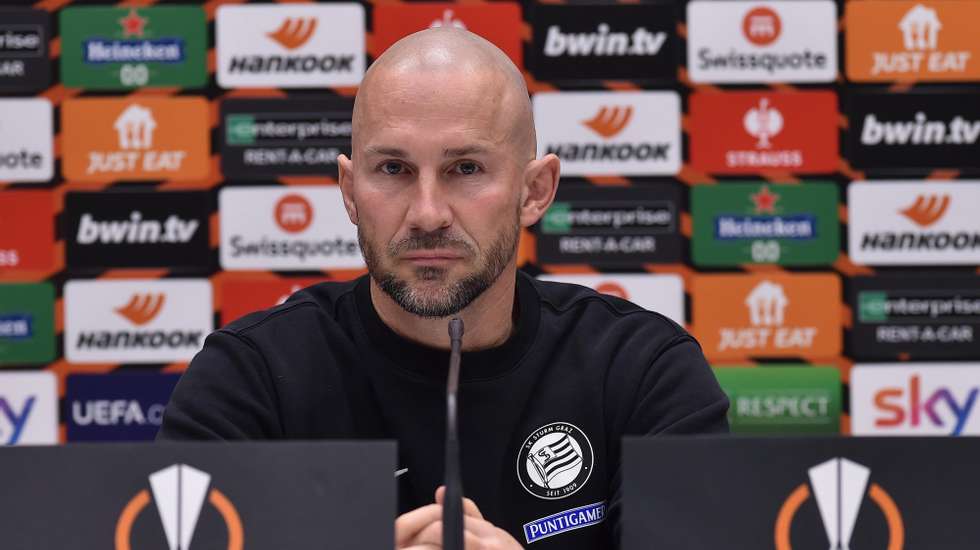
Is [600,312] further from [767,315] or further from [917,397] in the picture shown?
[917,397]

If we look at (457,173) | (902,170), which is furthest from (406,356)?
(902,170)

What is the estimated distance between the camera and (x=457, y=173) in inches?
53.6

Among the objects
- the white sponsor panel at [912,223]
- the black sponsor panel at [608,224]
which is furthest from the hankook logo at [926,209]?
→ the black sponsor panel at [608,224]

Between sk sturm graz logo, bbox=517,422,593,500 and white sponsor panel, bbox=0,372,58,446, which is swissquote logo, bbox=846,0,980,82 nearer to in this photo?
sk sturm graz logo, bbox=517,422,593,500

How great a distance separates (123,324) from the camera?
3059mm

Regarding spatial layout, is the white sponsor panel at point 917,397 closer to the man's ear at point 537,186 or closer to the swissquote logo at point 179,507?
the man's ear at point 537,186

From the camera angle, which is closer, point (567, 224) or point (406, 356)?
point (406, 356)

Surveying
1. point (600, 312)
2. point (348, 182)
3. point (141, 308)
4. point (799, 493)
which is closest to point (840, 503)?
point (799, 493)

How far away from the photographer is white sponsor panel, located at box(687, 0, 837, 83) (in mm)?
3057

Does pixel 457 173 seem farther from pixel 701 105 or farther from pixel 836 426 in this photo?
pixel 836 426

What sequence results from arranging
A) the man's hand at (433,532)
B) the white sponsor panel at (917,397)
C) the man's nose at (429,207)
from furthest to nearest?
the white sponsor panel at (917,397) → the man's nose at (429,207) → the man's hand at (433,532)

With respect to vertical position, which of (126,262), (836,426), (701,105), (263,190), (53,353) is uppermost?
(701,105)

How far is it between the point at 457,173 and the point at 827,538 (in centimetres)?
63

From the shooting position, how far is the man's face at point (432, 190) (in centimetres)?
132
